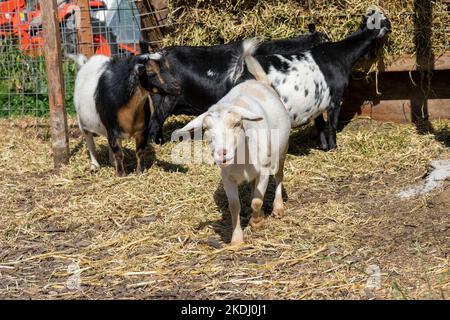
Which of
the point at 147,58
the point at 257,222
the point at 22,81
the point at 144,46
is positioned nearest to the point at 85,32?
Answer: the point at 22,81

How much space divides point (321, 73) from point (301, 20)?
1.00 metres

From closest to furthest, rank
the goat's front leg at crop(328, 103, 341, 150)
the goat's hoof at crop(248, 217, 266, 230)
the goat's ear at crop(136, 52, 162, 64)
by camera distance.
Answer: the goat's hoof at crop(248, 217, 266, 230), the goat's ear at crop(136, 52, 162, 64), the goat's front leg at crop(328, 103, 341, 150)

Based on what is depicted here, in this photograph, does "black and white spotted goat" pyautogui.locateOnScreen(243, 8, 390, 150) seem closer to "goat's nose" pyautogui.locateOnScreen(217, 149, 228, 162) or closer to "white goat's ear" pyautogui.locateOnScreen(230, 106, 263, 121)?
"white goat's ear" pyautogui.locateOnScreen(230, 106, 263, 121)

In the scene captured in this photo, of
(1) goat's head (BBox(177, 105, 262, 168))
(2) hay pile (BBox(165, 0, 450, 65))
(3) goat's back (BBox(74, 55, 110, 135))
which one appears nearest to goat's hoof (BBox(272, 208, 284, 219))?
(1) goat's head (BBox(177, 105, 262, 168))

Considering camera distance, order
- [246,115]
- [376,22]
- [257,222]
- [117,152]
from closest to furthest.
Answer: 1. [246,115]
2. [257,222]
3. [117,152]
4. [376,22]

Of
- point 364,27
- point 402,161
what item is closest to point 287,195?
point 402,161

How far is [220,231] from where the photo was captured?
17.9 feet

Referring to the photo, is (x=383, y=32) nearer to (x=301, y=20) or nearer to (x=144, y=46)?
(x=301, y=20)

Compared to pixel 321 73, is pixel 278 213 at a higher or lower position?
lower

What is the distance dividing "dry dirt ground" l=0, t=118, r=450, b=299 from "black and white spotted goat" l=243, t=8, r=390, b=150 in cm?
45

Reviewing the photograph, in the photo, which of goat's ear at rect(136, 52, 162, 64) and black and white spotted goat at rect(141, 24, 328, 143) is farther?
black and white spotted goat at rect(141, 24, 328, 143)

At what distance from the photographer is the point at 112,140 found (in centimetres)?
702

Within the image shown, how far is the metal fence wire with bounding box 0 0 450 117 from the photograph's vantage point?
9.15 m

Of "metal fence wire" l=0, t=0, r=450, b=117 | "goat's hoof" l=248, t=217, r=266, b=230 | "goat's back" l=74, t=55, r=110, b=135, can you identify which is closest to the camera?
"goat's hoof" l=248, t=217, r=266, b=230
